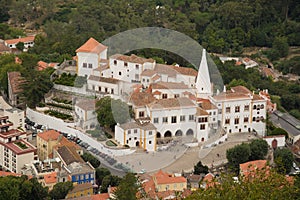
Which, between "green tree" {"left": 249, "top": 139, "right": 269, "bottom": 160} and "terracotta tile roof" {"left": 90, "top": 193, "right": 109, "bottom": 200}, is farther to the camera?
"green tree" {"left": 249, "top": 139, "right": 269, "bottom": 160}

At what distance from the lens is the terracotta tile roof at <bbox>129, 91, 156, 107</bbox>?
24.1 m

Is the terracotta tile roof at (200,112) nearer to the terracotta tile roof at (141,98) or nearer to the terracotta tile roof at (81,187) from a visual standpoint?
the terracotta tile roof at (141,98)

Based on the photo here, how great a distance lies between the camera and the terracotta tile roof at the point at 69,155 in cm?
2171

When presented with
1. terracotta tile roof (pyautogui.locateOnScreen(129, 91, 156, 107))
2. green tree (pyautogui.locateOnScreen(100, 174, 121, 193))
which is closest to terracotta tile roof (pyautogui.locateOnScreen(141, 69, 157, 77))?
terracotta tile roof (pyautogui.locateOnScreen(129, 91, 156, 107))

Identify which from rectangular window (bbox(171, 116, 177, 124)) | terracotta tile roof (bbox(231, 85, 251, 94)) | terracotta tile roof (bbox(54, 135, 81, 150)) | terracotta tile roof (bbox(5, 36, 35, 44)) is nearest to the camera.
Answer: terracotta tile roof (bbox(54, 135, 81, 150))

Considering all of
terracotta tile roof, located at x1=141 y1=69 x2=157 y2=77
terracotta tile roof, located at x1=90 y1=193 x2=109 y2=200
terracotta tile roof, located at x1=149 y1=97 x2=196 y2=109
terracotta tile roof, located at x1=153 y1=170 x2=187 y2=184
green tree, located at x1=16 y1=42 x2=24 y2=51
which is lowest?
terracotta tile roof, located at x1=90 y1=193 x2=109 y2=200

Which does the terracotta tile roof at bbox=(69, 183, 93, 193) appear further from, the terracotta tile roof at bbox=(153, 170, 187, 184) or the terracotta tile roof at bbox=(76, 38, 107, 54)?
the terracotta tile roof at bbox=(76, 38, 107, 54)

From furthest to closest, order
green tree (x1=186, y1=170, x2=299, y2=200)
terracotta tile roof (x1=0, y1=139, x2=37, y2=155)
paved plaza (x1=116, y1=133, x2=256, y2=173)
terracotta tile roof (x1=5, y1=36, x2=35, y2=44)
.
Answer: terracotta tile roof (x1=5, y1=36, x2=35, y2=44)
paved plaza (x1=116, y1=133, x2=256, y2=173)
terracotta tile roof (x1=0, y1=139, x2=37, y2=155)
green tree (x1=186, y1=170, x2=299, y2=200)

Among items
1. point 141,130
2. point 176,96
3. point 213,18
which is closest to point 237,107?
point 176,96

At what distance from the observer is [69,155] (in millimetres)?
22094

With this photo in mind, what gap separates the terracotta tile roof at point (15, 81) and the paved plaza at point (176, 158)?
6698 millimetres

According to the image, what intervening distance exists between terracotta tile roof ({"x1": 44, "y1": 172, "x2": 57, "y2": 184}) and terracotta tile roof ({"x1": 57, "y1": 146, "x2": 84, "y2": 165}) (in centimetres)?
74

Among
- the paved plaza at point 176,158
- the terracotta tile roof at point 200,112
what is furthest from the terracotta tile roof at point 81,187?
the terracotta tile roof at point 200,112

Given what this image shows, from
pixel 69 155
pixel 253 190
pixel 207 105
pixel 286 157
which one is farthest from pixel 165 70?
pixel 253 190
